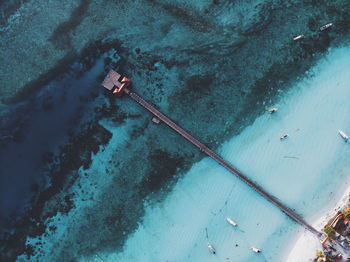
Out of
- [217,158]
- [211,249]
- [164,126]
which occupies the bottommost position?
[211,249]

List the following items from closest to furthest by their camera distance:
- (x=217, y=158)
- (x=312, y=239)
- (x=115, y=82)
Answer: (x=312, y=239), (x=217, y=158), (x=115, y=82)

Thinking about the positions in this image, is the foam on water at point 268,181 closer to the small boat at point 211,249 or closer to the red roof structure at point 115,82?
the small boat at point 211,249

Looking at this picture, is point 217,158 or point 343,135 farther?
point 217,158

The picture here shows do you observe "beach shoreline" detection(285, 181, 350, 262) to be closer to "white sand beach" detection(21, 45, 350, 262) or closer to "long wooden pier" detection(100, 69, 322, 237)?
"white sand beach" detection(21, 45, 350, 262)

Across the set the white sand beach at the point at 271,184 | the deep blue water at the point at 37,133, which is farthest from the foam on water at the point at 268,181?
the deep blue water at the point at 37,133

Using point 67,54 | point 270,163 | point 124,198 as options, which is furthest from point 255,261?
point 67,54

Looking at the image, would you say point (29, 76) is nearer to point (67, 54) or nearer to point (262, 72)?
point (67, 54)

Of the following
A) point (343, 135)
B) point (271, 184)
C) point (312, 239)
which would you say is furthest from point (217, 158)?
point (343, 135)

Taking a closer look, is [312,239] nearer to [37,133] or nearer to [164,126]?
[164,126]

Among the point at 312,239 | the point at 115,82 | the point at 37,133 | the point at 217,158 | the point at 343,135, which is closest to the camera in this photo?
the point at 312,239
